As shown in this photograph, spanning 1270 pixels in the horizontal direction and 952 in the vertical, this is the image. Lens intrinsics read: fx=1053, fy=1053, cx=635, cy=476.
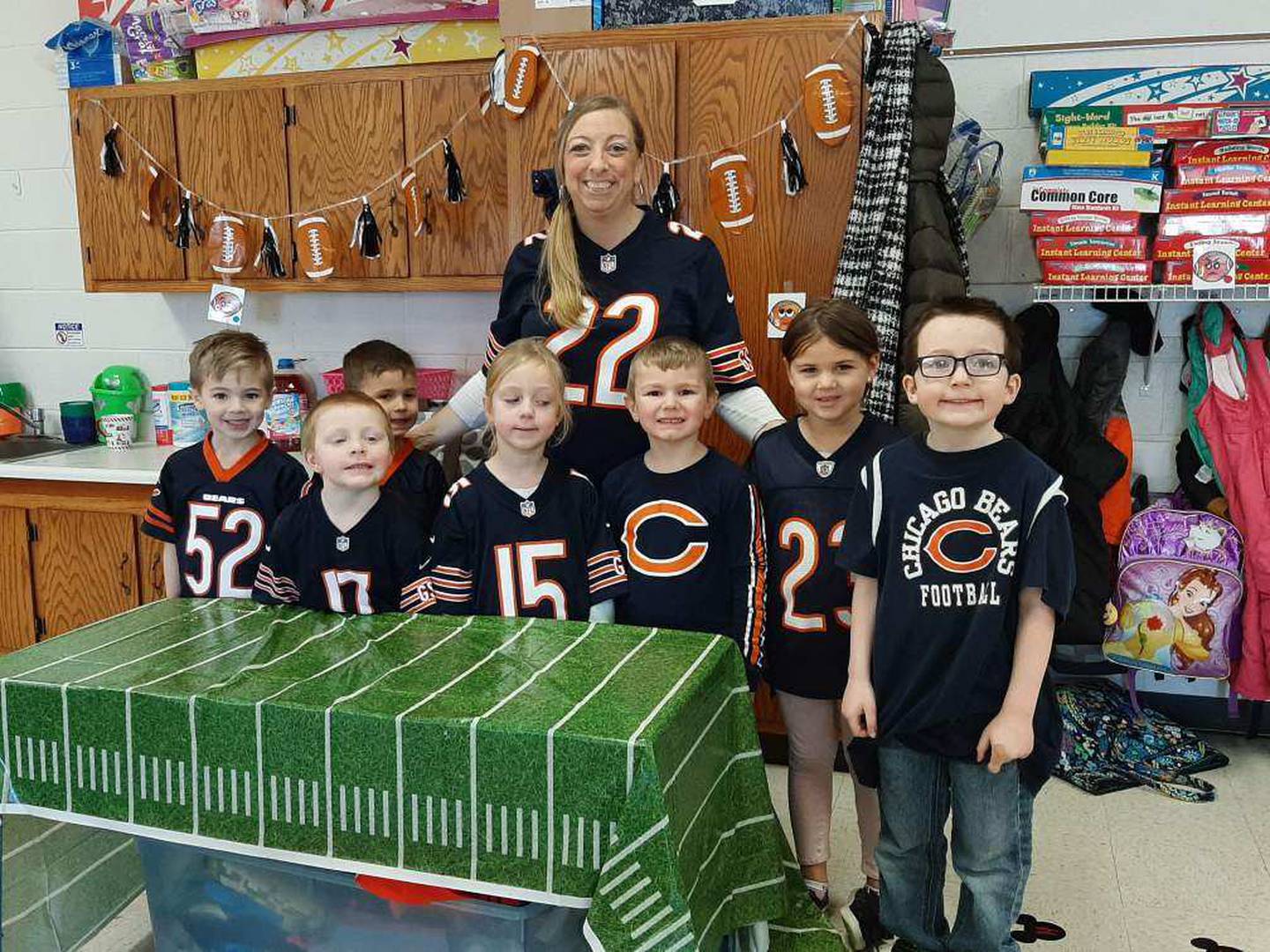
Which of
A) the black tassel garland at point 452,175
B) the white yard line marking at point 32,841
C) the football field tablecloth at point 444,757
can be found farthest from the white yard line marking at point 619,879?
the black tassel garland at point 452,175

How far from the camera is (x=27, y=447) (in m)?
3.56

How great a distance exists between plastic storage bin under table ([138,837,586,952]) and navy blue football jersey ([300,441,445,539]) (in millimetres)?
663

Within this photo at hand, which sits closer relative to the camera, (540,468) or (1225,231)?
(540,468)

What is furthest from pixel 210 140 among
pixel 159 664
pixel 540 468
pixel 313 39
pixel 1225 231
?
pixel 1225 231

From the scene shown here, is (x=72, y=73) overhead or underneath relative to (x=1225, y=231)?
overhead

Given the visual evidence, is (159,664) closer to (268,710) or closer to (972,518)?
(268,710)

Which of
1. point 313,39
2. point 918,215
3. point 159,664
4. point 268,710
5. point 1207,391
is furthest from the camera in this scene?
point 313,39

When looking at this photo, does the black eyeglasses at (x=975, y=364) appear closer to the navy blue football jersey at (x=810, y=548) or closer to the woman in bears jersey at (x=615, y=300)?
the navy blue football jersey at (x=810, y=548)

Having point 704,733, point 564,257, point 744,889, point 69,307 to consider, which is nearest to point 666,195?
point 564,257

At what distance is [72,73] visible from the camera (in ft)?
11.2

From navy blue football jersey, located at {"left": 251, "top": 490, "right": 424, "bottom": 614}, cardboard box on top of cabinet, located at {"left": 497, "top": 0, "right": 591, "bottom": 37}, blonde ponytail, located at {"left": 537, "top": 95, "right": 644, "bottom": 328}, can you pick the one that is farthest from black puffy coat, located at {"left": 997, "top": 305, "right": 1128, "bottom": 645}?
navy blue football jersey, located at {"left": 251, "top": 490, "right": 424, "bottom": 614}

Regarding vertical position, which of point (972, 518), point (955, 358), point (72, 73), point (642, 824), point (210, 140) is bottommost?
point (642, 824)

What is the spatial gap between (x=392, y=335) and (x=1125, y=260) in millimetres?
2214

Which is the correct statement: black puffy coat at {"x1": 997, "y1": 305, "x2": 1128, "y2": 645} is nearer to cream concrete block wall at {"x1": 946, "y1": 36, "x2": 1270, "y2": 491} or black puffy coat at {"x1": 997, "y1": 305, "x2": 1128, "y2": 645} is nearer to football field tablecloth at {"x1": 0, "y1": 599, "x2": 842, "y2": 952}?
cream concrete block wall at {"x1": 946, "y1": 36, "x2": 1270, "y2": 491}
